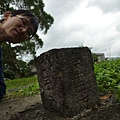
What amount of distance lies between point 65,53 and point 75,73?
0.17 meters

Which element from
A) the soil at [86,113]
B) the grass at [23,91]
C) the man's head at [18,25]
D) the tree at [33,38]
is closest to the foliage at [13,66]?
the tree at [33,38]

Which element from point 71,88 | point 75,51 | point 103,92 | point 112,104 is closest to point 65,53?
point 75,51

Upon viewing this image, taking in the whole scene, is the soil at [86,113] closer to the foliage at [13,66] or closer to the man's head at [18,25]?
the man's head at [18,25]

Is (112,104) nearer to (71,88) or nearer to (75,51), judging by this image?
(71,88)

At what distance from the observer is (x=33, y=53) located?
41.3ft

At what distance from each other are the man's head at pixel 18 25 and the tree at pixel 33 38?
9.33 m

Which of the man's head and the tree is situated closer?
the man's head

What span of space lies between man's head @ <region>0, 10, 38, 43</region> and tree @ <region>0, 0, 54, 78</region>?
9332mm

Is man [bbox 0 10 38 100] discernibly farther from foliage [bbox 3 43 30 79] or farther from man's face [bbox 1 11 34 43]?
foliage [bbox 3 43 30 79]

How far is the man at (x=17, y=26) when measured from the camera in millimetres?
1550

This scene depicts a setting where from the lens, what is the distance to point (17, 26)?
157cm

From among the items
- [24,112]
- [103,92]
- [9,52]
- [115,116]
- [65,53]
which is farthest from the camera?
[9,52]

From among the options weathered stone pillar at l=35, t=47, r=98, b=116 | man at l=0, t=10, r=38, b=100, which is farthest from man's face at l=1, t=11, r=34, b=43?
weathered stone pillar at l=35, t=47, r=98, b=116

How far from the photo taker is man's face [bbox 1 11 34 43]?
1.55 m
